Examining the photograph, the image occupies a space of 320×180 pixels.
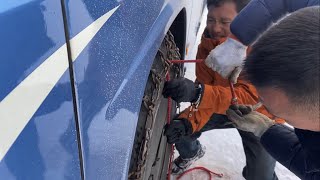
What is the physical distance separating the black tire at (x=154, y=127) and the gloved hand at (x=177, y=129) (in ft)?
0.11

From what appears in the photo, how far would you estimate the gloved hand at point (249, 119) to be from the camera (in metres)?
1.72

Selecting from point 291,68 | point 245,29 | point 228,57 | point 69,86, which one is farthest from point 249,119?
point 69,86

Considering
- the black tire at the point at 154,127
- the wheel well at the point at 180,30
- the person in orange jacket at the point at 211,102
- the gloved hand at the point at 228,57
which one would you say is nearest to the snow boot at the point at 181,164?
the person in orange jacket at the point at 211,102

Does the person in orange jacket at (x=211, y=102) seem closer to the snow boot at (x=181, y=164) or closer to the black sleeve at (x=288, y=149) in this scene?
the snow boot at (x=181, y=164)

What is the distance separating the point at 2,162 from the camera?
0.66m

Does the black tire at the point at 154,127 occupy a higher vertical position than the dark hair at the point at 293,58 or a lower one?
lower

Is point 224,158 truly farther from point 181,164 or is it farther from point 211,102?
point 211,102

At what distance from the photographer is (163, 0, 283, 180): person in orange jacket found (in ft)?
5.99

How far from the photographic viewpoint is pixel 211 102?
1.84 m

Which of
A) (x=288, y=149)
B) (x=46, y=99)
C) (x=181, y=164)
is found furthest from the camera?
(x=181, y=164)

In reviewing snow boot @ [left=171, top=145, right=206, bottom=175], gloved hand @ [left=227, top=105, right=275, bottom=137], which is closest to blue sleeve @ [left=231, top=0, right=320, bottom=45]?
gloved hand @ [left=227, top=105, right=275, bottom=137]

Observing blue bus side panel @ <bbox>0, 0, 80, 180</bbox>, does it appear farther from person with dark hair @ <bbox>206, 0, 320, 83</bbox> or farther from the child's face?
the child's face

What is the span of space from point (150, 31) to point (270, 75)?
0.45 m

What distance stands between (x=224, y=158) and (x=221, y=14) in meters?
1.07
